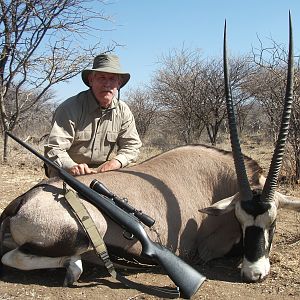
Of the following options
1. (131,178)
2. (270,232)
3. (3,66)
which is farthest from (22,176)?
(270,232)

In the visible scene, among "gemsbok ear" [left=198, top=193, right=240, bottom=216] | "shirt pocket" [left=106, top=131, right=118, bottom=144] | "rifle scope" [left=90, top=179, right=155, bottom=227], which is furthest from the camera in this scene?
"shirt pocket" [left=106, top=131, right=118, bottom=144]

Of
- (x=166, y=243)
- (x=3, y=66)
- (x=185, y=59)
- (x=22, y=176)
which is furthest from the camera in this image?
(x=185, y=59)

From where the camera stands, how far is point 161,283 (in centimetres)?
330

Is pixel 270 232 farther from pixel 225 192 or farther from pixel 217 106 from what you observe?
pixel 217 106

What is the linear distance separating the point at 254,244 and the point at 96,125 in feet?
6.60

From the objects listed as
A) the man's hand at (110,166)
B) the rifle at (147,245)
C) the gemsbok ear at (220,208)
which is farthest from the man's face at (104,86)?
the gemsbok ear at (220,208)

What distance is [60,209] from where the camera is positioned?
3.30m

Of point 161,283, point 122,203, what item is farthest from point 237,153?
point 161,283

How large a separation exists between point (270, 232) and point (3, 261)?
1911 mm

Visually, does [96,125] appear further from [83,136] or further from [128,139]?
[128,139]

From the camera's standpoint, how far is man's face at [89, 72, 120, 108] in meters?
4.38

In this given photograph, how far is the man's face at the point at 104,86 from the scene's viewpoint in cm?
438

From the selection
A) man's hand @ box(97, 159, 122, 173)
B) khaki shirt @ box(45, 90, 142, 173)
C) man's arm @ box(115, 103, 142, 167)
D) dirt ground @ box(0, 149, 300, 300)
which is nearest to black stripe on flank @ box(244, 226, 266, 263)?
dirt ground @ box(0, 149, 300, 300)

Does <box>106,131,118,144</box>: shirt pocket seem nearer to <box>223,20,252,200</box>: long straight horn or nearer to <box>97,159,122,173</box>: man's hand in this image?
<box>97,159,122,173</box>: man's hand
